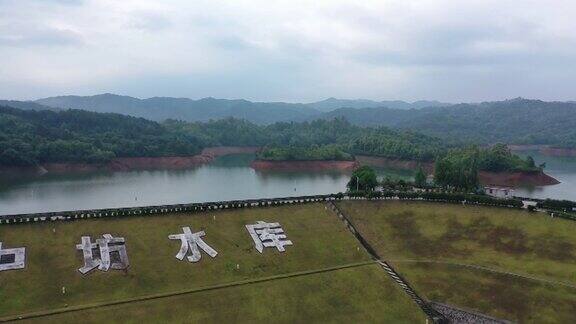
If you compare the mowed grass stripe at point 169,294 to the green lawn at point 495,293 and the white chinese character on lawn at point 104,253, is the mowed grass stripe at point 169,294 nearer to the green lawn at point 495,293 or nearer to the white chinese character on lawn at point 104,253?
the white chinese character on lawn at point 104,253

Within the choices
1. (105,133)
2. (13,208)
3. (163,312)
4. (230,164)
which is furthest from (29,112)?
(163,312)

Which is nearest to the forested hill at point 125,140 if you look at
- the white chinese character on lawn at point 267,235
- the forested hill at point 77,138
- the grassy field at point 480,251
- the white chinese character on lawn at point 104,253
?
the forested hill at point 77,138

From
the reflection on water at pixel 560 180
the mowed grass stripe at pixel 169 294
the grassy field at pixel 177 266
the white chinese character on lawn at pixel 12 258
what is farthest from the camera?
the reflection on water at pixel 560 180

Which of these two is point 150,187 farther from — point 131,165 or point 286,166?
point 286,166

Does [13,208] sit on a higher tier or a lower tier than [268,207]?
lower

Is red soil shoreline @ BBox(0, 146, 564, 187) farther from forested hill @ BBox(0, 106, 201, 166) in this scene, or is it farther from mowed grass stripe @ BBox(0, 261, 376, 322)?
mowed grass stripe @ BBox(0, 261, 376, 322)

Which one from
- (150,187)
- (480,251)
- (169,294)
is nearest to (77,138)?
(150,187)

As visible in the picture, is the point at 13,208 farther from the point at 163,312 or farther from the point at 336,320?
the point at 336,320

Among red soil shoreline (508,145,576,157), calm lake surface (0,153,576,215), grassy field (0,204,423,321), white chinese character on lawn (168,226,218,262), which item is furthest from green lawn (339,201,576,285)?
red soil shoreline (508,145,576,157)
